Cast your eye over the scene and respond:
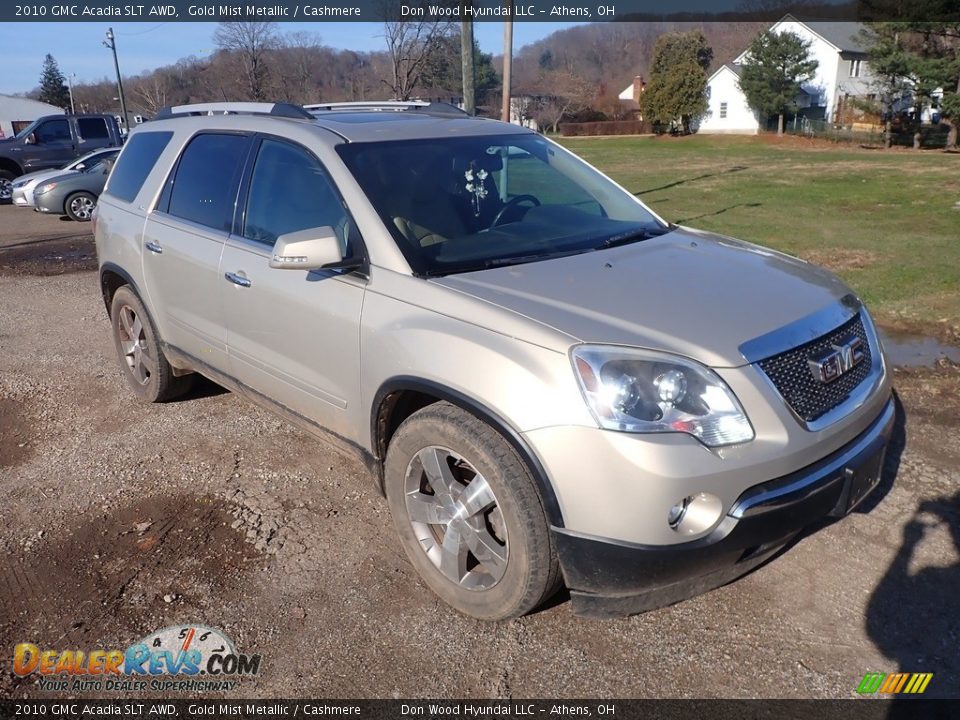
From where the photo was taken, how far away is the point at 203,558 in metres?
3.56

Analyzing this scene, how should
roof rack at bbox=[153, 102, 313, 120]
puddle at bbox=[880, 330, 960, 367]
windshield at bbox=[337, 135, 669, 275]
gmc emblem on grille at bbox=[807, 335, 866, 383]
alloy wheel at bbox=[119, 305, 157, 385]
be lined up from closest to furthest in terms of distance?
gmc emblem on grille at bbox=[807, 335, 866, 383] → windshield at bbox=[337, 135, 669, 275] → roof rack at bbox=[153, 102, 313, 120] → alloy wheel at bbox=[119, 305, 157, 385] → puddle at bbox=[880, 330, 960, 367]

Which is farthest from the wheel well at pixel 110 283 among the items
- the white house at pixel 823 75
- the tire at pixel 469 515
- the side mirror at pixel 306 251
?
the white house at pixel 823 75

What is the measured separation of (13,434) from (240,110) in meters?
2.63

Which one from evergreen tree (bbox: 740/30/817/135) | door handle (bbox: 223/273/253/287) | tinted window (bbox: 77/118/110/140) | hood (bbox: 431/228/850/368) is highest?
evergreen tree (bbox: 740/30/817/135)

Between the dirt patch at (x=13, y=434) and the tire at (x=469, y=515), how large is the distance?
2.80 metres

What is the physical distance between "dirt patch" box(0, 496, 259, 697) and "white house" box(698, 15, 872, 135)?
54393mm

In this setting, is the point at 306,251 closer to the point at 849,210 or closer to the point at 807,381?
the point at 807,381

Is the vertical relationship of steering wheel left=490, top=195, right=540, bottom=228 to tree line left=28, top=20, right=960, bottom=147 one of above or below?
below

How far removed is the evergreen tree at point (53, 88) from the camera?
85.6m

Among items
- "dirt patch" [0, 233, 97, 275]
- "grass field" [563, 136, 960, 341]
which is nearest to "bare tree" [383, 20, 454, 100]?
"grass field" [563, 136, 960, 341]

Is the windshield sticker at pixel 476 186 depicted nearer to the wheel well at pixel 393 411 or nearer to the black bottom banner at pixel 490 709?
the wheel well at pixel 393 411

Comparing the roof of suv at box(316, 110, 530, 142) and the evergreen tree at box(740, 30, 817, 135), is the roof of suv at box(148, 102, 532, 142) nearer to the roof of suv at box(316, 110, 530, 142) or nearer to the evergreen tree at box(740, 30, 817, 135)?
the roof of suv at box(316, 110, 530, 142)

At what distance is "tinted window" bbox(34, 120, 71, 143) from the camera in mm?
20250

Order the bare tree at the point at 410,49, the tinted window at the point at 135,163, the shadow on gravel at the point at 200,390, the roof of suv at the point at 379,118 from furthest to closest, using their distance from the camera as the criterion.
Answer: the bare tree at the point at 410,49, the shadow on gravel at the point at 200,390, the tinted window at the point at 135,163, the roof of suv at the point at 379,118
